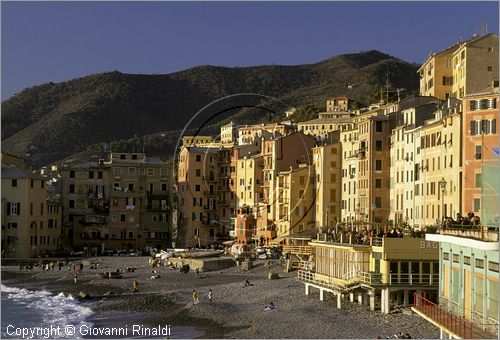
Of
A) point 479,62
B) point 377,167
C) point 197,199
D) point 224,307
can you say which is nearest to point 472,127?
point 224,307

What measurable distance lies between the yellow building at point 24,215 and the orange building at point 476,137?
51524 millimetres

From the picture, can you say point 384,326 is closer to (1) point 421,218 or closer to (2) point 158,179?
(1) point 421,218

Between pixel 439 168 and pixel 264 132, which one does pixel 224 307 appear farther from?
pixel 264 132

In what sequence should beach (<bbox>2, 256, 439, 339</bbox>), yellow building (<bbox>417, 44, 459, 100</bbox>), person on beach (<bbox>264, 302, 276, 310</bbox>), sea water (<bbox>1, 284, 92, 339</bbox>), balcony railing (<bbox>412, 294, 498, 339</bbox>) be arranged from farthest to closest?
yellow building (<bbox>417, 44, 459, 100</bbox>) < sea water (<bbox>1, 284, 92, 339</bbox>) < person on beach (<bbox>264, 302, 276, 310</bbox>) < beach (<bbox>2, 256, 439, 339</bbox>) < balcony railing (<bbox>412, 294, 498, 339</bbox>)

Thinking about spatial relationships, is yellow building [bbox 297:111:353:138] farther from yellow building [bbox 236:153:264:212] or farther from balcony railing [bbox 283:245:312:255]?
balcony railing [bbox 283:245:312:255]

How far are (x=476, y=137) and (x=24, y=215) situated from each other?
52656 millimetres

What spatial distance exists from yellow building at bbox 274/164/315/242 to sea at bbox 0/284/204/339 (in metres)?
24.7

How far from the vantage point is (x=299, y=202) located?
8825 centimetres

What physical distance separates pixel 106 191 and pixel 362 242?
64922 millimetres

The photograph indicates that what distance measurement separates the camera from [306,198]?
88.4m

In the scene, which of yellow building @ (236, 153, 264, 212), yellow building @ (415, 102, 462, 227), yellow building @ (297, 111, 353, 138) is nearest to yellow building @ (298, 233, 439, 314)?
yellow building @ (415, 102, 462, 227)

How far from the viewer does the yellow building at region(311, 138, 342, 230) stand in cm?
8425

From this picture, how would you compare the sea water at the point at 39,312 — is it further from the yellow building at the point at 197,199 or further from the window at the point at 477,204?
the yellow building at the point at 197,199

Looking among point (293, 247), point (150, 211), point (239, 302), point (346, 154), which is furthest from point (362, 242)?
point (150, 211)
